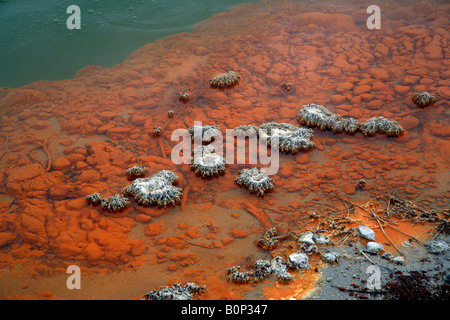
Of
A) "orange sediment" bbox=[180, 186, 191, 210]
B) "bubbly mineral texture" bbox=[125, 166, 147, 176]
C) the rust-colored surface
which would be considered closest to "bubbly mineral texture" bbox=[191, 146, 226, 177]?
the rust-colored surface

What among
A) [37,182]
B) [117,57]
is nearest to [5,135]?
[37,182]

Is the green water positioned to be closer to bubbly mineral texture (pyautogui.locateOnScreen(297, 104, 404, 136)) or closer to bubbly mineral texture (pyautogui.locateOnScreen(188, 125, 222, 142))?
bubbly mineral texture (pyautogui.locateOnScreen(188, 125, 222, 142))

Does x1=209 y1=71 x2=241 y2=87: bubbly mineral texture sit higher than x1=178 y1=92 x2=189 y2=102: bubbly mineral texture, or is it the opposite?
x1=209 y1=71 x2=241 y2=87: bubbly mineral texture

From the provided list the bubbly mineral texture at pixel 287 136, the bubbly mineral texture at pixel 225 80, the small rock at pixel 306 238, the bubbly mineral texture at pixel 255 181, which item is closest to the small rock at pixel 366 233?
the small rock at pixel 306 238

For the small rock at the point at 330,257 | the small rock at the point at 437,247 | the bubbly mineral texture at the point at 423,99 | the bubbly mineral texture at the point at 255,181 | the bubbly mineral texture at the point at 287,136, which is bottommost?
the small rock at the point at 330,257

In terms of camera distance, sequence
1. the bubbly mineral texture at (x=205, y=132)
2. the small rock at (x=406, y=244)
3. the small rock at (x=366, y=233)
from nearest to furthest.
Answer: the small rock at (x=406, y=244)
the small rock at (x=366, y=233)
the bubbly mineral texture at (x=205, y=132)

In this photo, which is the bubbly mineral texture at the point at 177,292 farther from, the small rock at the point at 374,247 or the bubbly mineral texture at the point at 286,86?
the bubbly mineral texture at the point at 286,86
